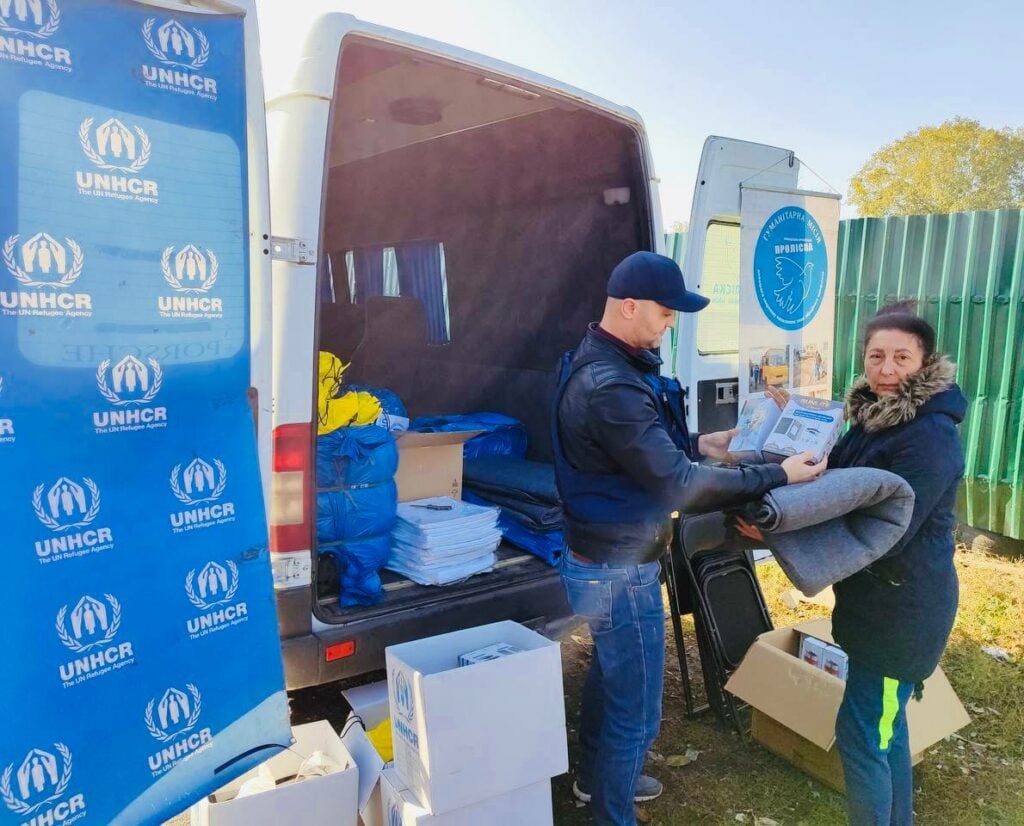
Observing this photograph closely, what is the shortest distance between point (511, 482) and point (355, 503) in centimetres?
98

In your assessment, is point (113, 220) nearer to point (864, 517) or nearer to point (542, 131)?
point (864, 517)

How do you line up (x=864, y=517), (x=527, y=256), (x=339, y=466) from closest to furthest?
(x=864, y=517) → (x=339, y=466) → (x=527, y=256)

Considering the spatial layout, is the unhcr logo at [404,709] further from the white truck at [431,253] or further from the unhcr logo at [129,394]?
the unhcr logo at [129,394]

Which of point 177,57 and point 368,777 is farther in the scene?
point 368,777

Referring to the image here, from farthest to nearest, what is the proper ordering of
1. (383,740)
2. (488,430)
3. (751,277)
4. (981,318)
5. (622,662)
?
(981,318)
(488,430)
(751,277)
(383,740)
(622,662)

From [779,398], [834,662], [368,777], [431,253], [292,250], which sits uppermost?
[431,253]

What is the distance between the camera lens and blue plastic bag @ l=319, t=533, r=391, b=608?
2600mm

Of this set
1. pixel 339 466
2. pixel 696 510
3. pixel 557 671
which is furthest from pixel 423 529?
pixel 696 510

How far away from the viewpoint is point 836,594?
86.7 inches

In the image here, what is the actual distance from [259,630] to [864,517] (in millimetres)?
1675

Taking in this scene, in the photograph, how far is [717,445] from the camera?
267cm

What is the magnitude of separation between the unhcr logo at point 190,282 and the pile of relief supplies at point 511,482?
1414mm

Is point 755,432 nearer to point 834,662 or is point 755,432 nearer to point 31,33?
point 834,662

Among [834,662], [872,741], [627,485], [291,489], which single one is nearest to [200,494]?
[291,489]
